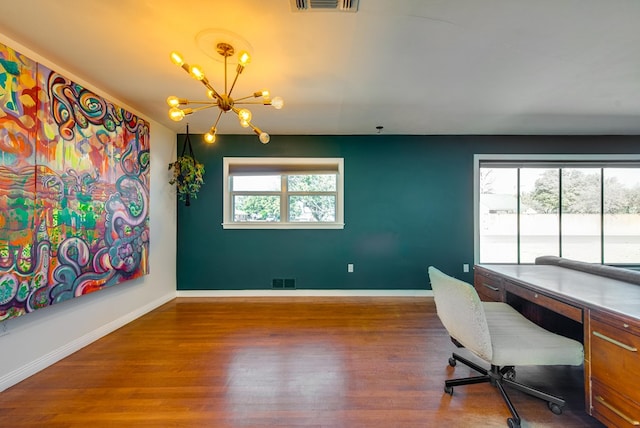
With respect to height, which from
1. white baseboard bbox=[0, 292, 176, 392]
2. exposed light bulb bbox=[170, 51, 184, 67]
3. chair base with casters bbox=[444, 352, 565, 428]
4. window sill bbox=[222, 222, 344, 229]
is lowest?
white baseboard bbox=[0, 292, 176, 392]

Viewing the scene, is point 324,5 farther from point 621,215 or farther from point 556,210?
point 621,215

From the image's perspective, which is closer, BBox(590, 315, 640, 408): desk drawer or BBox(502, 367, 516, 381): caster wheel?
BBox(590, 315, 640, 408): desk drawer

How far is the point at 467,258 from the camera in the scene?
4051 millimetres

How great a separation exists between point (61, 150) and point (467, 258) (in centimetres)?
511

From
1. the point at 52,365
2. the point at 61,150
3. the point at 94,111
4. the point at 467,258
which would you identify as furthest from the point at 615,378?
the point at 94,111

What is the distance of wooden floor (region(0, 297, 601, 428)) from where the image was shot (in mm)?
1583

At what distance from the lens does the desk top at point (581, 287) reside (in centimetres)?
134

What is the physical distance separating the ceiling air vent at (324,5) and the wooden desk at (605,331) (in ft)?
7.06

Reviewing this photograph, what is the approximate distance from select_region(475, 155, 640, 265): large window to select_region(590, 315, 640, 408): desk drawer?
9.52 ft

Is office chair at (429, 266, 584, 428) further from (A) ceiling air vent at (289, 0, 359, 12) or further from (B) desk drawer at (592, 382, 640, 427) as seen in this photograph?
(A) ceiling air vent at (289, 0, 359, 12)

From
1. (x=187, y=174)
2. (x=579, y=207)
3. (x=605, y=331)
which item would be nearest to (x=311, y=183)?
(x=187, y=174)

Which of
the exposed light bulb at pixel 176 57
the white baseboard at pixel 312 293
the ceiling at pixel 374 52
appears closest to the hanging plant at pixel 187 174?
the ceiling at pixel 374 52

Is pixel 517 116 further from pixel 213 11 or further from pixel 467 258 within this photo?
pixel 213 11

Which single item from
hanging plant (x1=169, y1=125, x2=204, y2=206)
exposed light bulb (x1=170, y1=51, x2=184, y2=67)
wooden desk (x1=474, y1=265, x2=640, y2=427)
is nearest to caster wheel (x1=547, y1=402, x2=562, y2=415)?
wooden desk (x1=474, y1=265, x2=640, y2=427)
